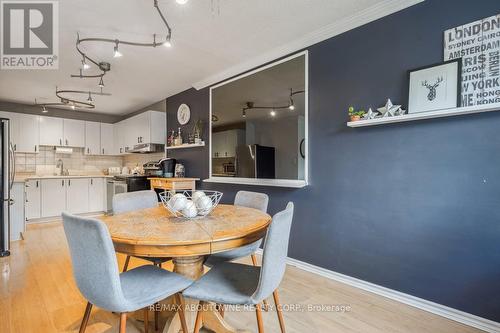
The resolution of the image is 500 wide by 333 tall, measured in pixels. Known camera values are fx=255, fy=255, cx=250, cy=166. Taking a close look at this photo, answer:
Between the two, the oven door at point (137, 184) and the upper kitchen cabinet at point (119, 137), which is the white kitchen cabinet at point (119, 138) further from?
the oven door at point (137, 184)

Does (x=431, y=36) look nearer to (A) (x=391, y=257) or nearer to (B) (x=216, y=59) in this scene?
(A) (x=391, y=257)

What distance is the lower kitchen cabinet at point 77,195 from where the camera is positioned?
5.23m

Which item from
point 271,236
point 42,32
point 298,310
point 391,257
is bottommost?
point 298,310

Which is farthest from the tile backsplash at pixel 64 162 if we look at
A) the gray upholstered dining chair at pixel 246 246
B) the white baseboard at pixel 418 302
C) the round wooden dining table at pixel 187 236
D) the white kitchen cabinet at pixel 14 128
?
the white baseboard at pixel 418 302

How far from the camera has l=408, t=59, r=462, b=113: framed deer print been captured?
70.6 inches

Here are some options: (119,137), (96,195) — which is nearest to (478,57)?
(119,137)

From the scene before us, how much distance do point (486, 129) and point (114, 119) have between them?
22.8ft

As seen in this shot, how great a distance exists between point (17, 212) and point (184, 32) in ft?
11.7

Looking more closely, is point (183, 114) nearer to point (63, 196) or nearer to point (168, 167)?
point (168, 167)

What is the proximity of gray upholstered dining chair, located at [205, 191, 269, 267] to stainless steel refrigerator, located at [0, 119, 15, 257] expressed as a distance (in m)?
3.06

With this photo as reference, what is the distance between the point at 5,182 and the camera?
3232mm

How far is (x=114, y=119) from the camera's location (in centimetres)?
642

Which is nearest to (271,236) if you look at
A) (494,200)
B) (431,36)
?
(494,200)

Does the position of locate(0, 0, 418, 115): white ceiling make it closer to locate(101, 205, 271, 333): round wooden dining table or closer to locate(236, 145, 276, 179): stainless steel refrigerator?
locate(236, 145, 276, 179): stainless steel refrigerator
